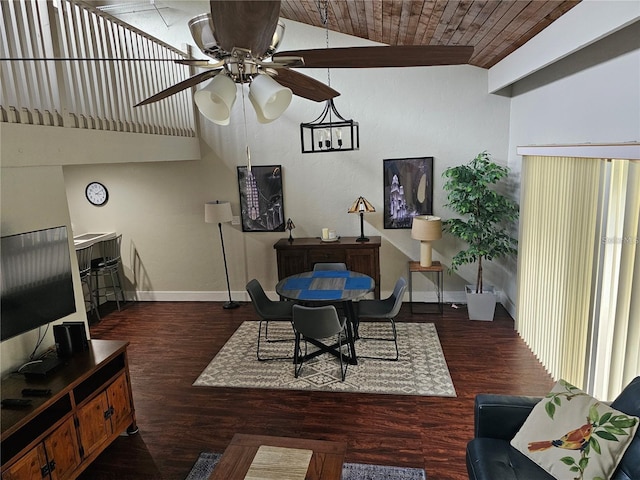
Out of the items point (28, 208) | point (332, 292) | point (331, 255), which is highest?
point (28, 208)

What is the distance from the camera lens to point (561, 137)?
→ 3539mm

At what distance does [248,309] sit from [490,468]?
414 centimetres

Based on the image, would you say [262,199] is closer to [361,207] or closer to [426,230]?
[361,207]

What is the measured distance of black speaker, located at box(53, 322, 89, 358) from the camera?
3.01 m

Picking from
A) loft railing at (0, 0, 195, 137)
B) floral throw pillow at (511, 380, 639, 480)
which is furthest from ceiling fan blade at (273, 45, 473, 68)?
floral throw pillow at (511, 380, 639, 480)

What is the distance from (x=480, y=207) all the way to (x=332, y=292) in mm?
2139

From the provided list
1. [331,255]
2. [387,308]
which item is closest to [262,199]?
[331,255]

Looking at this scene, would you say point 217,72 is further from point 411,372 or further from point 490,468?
Answer: point 411,372

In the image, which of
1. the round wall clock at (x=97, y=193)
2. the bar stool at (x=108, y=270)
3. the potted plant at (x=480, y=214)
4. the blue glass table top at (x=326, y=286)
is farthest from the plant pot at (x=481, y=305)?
the round wall clock at (x=97, y=193)

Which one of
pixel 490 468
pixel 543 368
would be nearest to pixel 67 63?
pixel 490 468

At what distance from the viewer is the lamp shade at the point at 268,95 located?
1.57 meters

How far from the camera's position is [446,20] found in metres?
3.51

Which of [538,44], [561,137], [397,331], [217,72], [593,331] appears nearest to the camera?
[217,72]

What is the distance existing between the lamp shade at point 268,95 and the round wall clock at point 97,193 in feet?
17.0
